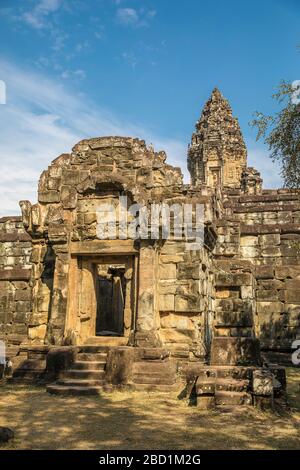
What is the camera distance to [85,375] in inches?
362

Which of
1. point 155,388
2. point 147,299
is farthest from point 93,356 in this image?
point 155,388

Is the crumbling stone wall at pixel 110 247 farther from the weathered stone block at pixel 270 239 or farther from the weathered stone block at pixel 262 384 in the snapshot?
the weathered stone block at pixel 270 239

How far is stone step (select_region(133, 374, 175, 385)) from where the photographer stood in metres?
8.87

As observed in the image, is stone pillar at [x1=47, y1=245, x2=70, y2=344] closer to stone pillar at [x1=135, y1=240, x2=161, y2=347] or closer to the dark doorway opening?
stone pillar at [x1=135, y1=240, x2=161, y2=347]

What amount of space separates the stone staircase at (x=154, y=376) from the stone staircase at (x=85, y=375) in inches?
26.8

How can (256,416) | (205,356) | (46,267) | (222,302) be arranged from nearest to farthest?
(256,416), (205,356), (46,267), (222,302)

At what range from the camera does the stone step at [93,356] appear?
980 cm

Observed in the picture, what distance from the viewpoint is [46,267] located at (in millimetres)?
11227

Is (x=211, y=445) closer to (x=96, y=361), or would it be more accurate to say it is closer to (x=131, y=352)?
(x=131, y=352)

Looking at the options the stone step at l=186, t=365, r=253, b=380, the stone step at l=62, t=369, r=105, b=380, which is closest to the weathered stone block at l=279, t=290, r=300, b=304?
the stone step at l=186, t=365, r=253, b=380

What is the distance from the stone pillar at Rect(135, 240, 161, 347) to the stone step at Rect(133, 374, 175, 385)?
768 mm

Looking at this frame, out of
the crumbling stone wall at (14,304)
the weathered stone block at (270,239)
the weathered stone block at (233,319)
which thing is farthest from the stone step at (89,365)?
the weathered stone block at (270,239)
